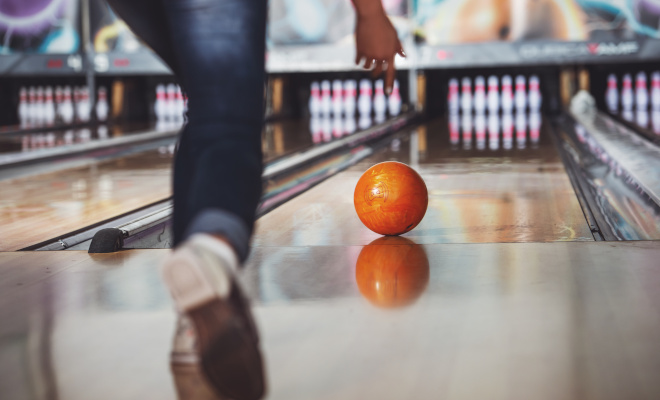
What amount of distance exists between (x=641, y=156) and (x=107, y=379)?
8.48 feet

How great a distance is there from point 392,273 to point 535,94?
6029 mm

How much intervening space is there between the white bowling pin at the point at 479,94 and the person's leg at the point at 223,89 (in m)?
6.21

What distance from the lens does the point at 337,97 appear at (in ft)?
24.1

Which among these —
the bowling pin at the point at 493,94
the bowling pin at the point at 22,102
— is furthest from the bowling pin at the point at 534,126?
the bowling pin at the point at 22,102

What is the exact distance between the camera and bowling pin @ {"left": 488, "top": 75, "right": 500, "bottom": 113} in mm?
6902

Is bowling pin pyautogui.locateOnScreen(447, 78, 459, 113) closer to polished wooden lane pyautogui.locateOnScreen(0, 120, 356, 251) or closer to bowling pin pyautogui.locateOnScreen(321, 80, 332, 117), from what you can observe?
bowling pin pyautogui.locateOnScreen(321, 80, 332, 117)

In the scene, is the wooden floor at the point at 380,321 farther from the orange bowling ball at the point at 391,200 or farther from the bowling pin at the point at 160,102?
the bowling pin at the point at 160,102

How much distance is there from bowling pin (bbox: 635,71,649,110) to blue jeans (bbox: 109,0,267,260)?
251 inches

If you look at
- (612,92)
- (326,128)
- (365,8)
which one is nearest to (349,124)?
(326,128)

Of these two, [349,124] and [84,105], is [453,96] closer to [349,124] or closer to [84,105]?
[349,124]

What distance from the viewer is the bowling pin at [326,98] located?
23.6ft

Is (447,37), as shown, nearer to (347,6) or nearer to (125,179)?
(347,6)

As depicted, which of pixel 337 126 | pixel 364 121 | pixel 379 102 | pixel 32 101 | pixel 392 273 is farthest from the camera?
pixel 32 101

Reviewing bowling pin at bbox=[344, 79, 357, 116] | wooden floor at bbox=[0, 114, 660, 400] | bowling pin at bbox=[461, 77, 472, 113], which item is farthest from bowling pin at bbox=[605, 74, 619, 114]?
wooden floor at bbox=[0, 114, 660, 400]
